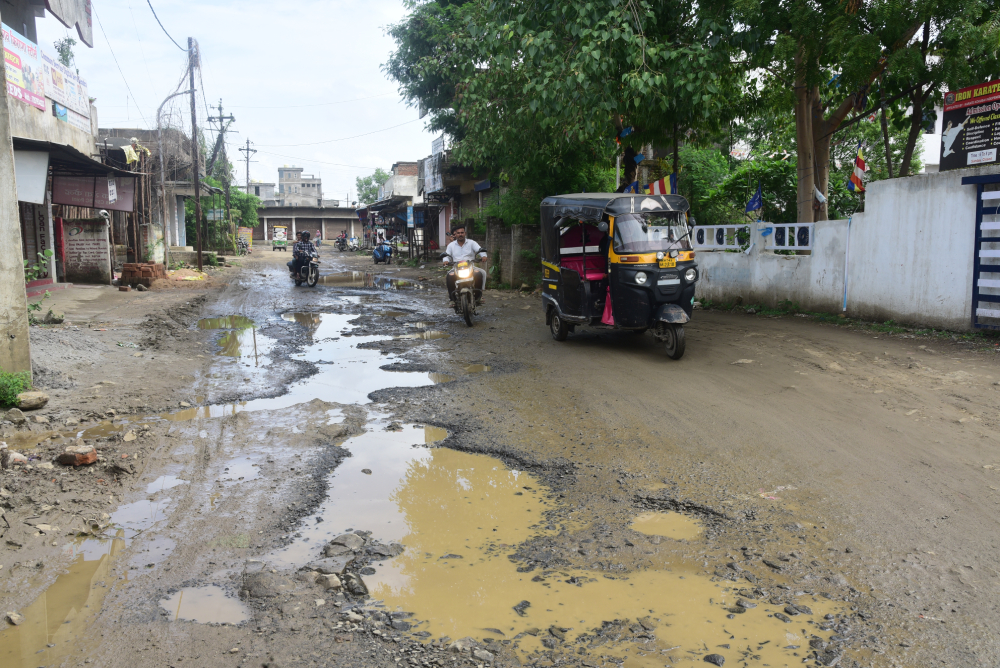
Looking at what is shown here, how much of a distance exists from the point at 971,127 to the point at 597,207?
458cm

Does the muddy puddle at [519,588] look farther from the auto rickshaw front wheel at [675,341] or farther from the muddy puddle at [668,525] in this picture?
the auto rickshaw front wheel at [675,341]

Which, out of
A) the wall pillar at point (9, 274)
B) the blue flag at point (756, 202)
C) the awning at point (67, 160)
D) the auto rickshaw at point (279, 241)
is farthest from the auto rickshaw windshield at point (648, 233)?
the auto rickshaw at point (279, 241)

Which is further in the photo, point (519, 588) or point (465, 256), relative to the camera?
point (465, 256)

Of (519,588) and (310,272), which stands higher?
(310,272)

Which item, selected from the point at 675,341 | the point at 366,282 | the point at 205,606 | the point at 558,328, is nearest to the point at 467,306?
the point at 558,328

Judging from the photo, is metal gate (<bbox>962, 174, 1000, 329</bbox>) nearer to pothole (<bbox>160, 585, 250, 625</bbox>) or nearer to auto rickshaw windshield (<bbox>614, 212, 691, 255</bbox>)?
auto rickshaw windshield (<bbox>614, 212, 691, 255</bbox>)

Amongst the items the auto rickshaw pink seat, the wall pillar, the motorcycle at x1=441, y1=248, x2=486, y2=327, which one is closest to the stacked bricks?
the motorcycle at x1=441, y1=248, x2=486, y2=327

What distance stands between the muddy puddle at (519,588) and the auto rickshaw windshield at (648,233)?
14.7 feet

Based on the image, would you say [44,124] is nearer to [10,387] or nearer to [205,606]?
[10,387]

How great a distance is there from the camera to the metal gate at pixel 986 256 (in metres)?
7.97

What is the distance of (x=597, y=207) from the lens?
8531 millimetres

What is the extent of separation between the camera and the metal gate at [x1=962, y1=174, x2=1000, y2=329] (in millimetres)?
7973

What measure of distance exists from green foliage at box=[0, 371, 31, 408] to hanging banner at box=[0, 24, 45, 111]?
1057 centimetres

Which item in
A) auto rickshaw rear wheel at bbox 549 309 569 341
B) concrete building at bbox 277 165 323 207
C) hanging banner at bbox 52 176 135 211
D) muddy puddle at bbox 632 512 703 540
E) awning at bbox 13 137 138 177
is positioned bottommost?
muddy puddle at bbox 632 512 703 540
